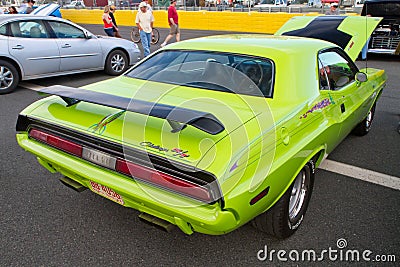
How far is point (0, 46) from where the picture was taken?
662cm

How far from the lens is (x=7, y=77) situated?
6812 millimetres

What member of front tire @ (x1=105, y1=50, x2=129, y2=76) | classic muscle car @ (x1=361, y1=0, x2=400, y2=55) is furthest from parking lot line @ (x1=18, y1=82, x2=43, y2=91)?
classic muscle car @ (x1=361, y1=0, x2=400, y2=55)

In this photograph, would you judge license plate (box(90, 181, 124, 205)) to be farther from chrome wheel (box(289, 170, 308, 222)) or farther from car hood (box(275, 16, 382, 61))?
car hood (box(275, 16, 382, 61))

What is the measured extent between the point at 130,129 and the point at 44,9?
425 inches

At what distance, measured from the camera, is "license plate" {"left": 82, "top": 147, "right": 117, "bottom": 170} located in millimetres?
2185

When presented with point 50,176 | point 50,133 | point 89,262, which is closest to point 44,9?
point 50,176

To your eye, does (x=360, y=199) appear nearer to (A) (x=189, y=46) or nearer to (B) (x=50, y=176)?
(A) (x=189, y=46)

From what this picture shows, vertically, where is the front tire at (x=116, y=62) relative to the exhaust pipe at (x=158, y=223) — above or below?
above

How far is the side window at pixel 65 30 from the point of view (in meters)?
7.34

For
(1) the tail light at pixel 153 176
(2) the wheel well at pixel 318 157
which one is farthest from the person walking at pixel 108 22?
(2) the wheel well at pixel 318 157

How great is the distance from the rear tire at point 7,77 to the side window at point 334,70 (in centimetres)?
626

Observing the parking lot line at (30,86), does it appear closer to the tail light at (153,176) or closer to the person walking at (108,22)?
the person walking at (108,22)

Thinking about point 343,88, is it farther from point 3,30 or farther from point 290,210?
point 3,30

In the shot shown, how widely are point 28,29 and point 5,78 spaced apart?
3.81 ft
